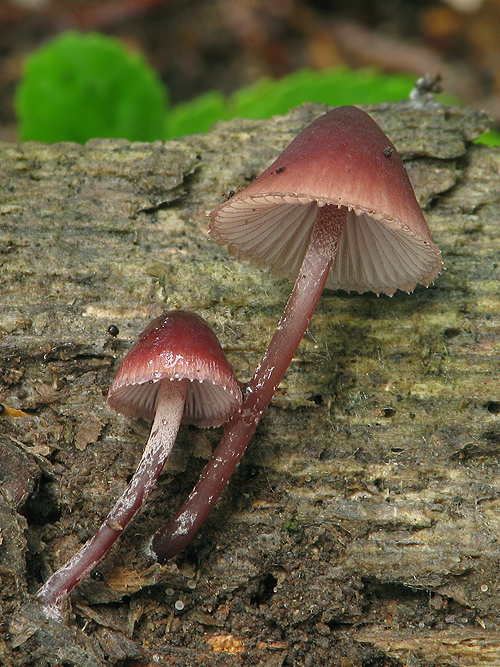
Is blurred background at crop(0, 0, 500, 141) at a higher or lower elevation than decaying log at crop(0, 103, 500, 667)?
higher

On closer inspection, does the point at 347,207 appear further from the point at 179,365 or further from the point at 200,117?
the point at 200,117

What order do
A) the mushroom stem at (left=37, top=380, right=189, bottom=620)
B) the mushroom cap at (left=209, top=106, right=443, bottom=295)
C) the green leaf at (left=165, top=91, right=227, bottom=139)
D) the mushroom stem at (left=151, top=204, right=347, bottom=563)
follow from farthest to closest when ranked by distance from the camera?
1. the green leaf at (left=165, top=91, right=227, bottom=139)
2. the mushroom stem at (left=151, top=204, right=347, bottom=563)
3. the mushroom stem at (left=37, top=380, right=189, bottom=620)
4. the mushroom cap at (left=209, top=106, right=443, bottom=295)

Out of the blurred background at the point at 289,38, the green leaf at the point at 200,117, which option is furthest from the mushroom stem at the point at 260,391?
the blurred background at the point at 289,38

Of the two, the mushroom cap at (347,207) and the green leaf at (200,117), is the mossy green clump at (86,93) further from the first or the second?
the mushroom cap at (347,207)

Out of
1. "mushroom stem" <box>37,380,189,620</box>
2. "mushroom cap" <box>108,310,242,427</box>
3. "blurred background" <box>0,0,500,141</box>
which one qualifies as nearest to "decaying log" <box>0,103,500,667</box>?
"mushroom stem" <box>37,380,189,620</box>

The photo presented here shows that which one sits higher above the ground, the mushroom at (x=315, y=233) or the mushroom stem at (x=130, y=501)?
the mushroom at (x=315, y=233)

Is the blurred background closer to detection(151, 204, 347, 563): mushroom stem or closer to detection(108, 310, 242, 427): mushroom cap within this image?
detection(151, 204, 347, 563): mushroom stem

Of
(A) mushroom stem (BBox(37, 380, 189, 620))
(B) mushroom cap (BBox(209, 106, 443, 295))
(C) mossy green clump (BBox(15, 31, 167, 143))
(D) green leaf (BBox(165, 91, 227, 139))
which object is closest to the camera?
(B) mushroom cap (BBox(209, 106, 443, 295))
